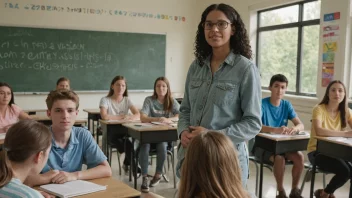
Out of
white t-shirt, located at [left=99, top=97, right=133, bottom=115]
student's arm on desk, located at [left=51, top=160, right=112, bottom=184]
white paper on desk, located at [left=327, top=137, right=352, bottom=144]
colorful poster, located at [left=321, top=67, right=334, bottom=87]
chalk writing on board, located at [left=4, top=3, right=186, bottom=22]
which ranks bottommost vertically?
student's arm on desk, located at [left=51, top=160, right=112, bottom=184]

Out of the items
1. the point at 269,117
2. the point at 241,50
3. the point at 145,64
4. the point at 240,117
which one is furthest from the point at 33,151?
the point at 145,64

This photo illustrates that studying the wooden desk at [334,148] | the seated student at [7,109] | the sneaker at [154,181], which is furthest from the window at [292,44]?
the seated student at [7,109]

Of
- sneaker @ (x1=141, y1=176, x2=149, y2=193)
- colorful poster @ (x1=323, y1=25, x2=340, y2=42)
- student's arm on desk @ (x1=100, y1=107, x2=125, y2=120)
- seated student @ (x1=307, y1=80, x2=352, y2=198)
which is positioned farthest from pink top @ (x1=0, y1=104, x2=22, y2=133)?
colorful poster @ (x1=323, y1=25, x2=340, y2=42)

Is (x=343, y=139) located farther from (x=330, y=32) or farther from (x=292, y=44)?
(x=292, y=44)

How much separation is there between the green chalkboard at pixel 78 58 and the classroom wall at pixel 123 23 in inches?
4.6

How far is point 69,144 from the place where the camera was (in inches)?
83.2

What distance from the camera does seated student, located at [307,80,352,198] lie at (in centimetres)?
322

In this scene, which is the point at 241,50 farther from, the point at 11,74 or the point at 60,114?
the point at 11,74

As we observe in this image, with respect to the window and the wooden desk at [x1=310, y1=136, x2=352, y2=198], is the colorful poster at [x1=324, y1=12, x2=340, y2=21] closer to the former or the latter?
the window

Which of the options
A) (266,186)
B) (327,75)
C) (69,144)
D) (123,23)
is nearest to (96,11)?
(123,23)

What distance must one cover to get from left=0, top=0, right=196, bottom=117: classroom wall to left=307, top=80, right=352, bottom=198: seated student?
140 inches

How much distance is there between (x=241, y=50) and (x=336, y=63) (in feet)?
11.0

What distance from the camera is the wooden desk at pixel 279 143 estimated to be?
3305 millimetres

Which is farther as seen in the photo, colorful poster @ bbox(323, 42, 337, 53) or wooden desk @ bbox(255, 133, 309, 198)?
colorful poster @ bbox(323, 42, 337, 53)
